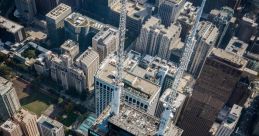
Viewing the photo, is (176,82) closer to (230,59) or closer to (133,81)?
(230,59)

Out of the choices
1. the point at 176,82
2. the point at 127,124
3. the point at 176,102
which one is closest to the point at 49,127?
the point at 176,102

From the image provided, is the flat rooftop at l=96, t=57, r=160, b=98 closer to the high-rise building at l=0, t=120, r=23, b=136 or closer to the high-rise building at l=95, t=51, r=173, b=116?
the high-rise building at l=95, t=51, r=173, b=116

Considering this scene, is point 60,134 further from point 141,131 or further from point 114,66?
point 141,131

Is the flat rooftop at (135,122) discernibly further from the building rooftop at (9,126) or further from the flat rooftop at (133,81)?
the building rooftop at (9,126)

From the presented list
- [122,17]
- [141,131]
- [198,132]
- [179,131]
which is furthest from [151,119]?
[198,132]

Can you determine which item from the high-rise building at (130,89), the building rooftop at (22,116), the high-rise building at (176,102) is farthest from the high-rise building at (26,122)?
the high-rise building at (176,102)
